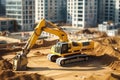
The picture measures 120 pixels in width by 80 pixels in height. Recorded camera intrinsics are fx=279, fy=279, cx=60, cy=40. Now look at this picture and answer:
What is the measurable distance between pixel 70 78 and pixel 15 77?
4.71 metres

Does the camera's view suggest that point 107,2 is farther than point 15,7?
Yes

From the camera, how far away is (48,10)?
247 feet

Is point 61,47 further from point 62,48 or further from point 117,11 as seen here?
point 117,11

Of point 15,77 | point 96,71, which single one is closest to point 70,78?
point 96,71

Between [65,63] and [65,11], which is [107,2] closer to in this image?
[65,11]

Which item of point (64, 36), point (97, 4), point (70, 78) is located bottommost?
point (70, 78)

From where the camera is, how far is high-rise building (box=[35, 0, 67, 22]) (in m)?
74.9

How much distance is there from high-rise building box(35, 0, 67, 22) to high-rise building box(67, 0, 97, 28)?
568cm

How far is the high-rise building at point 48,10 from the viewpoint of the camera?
74.9m

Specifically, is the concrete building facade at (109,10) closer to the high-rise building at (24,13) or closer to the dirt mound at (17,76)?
the high-rise building at (24,13)

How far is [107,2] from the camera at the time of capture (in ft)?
254

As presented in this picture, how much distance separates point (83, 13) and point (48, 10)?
1025 cm

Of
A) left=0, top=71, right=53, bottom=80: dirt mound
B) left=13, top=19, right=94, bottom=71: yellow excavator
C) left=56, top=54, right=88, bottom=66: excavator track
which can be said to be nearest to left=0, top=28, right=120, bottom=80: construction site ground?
left=0, top=71, right=53, bottom=80: dirt mound

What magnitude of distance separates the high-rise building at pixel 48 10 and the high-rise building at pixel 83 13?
5677 millimetres
